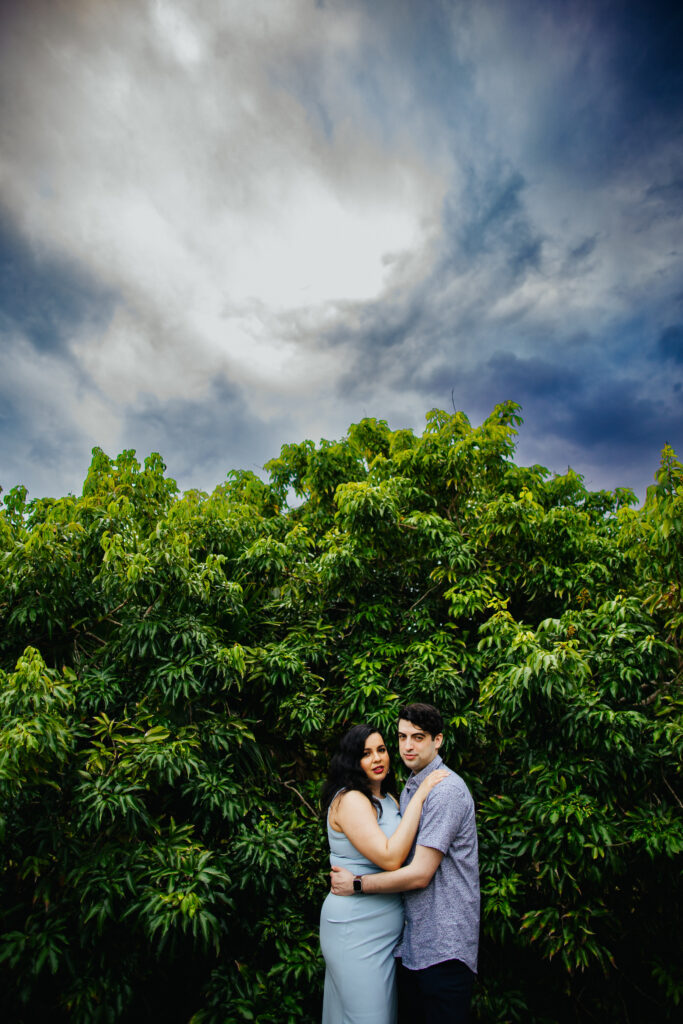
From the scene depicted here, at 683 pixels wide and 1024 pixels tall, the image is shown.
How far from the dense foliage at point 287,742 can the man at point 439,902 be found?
3.87ft

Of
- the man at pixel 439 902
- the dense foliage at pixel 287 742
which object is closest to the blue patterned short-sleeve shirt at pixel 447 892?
the man at pixel 439 902

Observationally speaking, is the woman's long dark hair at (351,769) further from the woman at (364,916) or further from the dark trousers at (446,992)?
the dark trousers at (446,992)

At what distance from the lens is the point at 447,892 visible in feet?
5.64

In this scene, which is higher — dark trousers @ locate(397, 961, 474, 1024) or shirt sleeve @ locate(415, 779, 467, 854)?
shirt sleeve @ locate(415, 779, 467, 854)

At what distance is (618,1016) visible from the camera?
3232 millimetres

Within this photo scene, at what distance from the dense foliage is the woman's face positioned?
3.91ft

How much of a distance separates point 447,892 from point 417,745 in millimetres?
457

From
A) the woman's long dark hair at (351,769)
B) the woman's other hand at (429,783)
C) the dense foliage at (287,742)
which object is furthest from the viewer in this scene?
the dense foliage at (287,742)

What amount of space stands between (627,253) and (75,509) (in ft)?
20.9

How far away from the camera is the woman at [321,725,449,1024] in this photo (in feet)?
5.72

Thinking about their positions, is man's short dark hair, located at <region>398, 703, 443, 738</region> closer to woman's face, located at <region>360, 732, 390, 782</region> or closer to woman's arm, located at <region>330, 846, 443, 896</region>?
woman's face, located at <region>360, 732, 390, 782</region>

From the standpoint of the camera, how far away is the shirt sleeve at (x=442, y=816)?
5.51 feet

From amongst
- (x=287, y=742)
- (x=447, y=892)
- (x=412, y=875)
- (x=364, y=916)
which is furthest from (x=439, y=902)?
(x=287, y=742)

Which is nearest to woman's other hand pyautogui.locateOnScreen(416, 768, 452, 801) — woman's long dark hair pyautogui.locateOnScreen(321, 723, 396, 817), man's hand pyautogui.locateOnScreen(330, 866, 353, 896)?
woman's long dark hair pyautogui.locateOnScreen(321, 723, 396, 817)
